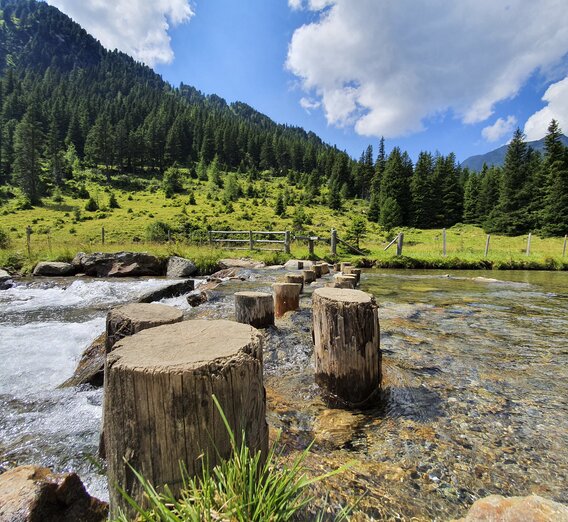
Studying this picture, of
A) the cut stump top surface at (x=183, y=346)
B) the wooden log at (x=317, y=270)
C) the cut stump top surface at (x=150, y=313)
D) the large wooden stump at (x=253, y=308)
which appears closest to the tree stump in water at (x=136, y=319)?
the cut stump top surface at (x=150, y=313)

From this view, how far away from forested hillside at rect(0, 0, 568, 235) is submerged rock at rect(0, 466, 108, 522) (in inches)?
2142

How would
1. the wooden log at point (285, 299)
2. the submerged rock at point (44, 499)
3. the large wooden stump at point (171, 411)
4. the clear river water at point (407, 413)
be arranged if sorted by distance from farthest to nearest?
the wooden log at point (285, 299) → the clear river water at point (407, 413) → the submerged rock at point (44, 499) → the large wooden stump at point (171, 411)

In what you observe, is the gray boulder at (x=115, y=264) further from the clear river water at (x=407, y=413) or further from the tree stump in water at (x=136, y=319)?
the tree stump in water at (x=136, y=319)

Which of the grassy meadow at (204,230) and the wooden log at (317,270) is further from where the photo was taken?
the grassy meadow at (204,230)

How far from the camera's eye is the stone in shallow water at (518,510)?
141 centimetres

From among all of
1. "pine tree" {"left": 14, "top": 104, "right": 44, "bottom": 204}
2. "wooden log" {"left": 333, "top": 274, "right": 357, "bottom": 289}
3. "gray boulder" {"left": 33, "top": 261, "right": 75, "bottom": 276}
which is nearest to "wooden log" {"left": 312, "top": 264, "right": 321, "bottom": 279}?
"wooden log" {"left": 333, "top": 274, "right": 357, "bottom": 289}

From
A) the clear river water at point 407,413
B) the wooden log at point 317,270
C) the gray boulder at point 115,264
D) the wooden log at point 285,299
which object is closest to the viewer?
the clear river water at point 407,413

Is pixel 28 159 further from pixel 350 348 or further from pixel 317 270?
pixel 350 348

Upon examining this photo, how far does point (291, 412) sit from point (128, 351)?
6.60 ft

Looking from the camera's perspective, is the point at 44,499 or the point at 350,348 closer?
the point at 44,499

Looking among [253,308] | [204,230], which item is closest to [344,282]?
[253,308]

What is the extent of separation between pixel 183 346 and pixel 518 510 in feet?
5.80

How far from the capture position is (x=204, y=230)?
35281 mm

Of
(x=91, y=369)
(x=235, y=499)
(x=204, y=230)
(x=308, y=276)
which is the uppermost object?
(x=204, y=230)
